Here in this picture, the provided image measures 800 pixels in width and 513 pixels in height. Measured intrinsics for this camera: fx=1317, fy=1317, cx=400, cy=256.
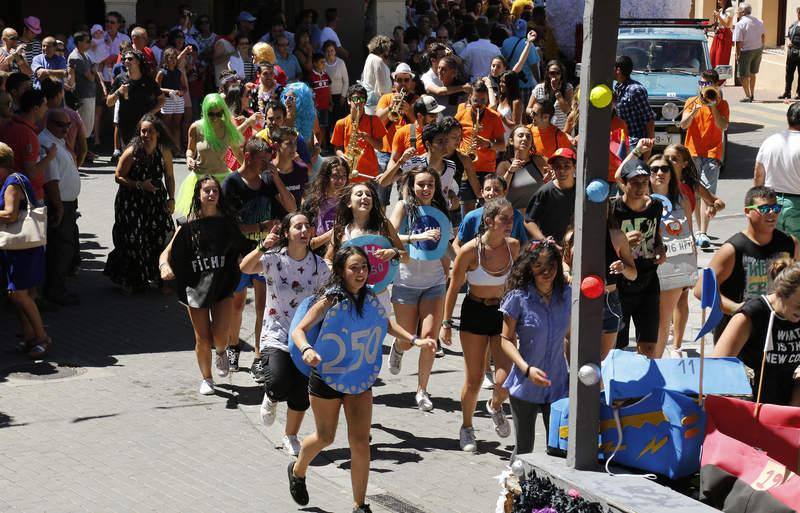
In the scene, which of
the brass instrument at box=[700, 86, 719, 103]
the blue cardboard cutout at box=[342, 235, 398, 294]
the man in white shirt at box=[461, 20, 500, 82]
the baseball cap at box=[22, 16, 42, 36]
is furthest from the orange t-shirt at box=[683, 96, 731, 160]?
the baseball cap at box=[22, 16, 42, 36]

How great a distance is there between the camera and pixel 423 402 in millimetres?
9750

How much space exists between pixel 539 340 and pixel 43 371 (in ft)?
15.9

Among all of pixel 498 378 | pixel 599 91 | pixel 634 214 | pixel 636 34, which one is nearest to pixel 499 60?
pixel 636 34

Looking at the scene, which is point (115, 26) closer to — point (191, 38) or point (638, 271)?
point (191, 38)

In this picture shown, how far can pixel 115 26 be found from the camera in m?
21.0

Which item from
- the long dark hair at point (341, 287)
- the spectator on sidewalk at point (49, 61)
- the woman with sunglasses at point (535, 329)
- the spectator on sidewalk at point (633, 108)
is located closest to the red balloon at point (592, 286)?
the woman with sunglasses at point (535, 329)

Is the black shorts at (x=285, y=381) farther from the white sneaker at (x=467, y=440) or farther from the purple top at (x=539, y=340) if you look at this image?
the purple top at (x=539, y=340)

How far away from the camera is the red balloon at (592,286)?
5770mm

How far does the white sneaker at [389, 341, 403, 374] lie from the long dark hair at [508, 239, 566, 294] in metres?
2.69

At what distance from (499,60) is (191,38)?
650cm

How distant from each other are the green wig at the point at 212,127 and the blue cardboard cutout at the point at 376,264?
364cm

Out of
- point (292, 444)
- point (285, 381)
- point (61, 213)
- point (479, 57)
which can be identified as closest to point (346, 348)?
point (285, 381)

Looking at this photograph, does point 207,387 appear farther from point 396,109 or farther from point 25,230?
point 396,109

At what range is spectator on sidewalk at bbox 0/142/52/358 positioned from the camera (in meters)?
10.6
